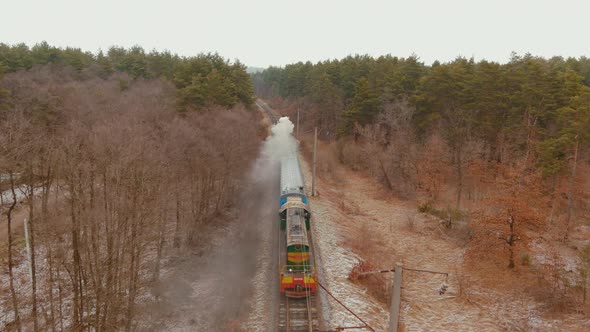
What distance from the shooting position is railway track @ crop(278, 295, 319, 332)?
1831 centimetres

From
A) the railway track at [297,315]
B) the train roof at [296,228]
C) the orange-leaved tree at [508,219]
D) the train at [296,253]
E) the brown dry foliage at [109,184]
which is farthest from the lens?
the orange-leaved tree at [508,219]

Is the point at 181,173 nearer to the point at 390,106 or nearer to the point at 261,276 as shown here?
the point at 261,276

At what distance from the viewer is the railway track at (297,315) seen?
60.1 feet

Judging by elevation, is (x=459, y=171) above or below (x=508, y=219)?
above

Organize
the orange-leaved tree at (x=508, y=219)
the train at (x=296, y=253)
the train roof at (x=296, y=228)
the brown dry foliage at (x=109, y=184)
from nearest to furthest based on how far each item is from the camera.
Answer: the brown dry foliage at (x=109, y=184) → the train at (x=296, y=253) → the train roof at (x=296, y=228) → the orange-leaved tree at (x=508, y=219)

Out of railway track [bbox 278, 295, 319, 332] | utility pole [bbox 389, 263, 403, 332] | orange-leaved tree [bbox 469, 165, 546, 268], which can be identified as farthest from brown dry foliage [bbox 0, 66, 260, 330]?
orange-leaved tree [bbox 469, 165, 546, 268]

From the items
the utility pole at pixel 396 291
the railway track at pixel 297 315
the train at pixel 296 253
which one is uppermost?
the utility pole at pixel 396 291

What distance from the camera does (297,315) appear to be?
1928 centimetres

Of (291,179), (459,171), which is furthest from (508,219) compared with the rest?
(291,179)

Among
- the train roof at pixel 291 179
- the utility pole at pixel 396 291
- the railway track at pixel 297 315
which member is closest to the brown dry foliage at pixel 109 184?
the train roof at pixel 291 179

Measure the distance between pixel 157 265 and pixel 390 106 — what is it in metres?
33.8

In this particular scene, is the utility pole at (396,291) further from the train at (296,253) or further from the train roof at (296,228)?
the train roof at (296,228)

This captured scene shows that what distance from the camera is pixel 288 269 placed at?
21.3 m

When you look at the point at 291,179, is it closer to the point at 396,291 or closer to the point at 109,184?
the point at 109,184
